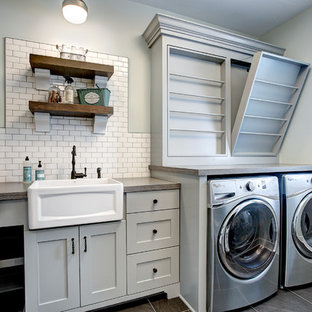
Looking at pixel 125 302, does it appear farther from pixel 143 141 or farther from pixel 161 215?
pixel 143 141

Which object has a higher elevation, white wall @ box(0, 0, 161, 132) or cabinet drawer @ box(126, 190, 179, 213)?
white wall @ box(0, 0, 161, 132)

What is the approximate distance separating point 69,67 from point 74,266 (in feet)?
5.24

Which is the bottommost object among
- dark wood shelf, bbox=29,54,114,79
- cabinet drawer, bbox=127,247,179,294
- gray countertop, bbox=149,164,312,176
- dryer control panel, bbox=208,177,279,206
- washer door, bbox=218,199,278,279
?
cabinet drawer, bbox=127,247,179,294

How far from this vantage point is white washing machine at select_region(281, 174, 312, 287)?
1.94 m

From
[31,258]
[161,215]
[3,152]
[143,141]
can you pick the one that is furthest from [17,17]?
[161,215]

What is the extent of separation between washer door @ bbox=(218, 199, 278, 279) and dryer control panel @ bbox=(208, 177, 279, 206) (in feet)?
0.26

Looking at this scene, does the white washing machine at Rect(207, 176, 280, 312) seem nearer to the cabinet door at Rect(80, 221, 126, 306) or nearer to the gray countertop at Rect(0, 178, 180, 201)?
the gray countertop at Rect(0, 178, 180, 201)

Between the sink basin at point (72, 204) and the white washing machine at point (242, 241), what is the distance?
70 centimetres

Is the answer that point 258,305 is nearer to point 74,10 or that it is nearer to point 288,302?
point 288,302

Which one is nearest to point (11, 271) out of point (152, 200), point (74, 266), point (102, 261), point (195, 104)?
point (74, 266)

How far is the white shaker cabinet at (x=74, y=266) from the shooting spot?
1492 millimetres

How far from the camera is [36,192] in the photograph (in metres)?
1.43

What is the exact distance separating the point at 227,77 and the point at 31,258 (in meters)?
2.49

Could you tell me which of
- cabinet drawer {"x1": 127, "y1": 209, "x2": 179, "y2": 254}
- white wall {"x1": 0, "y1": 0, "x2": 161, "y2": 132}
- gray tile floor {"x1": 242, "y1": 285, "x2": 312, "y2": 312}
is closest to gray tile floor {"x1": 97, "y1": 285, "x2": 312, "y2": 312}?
gray tile floor {"x1": 242, "y1": 285, "x2": 312, "y2": 312}
